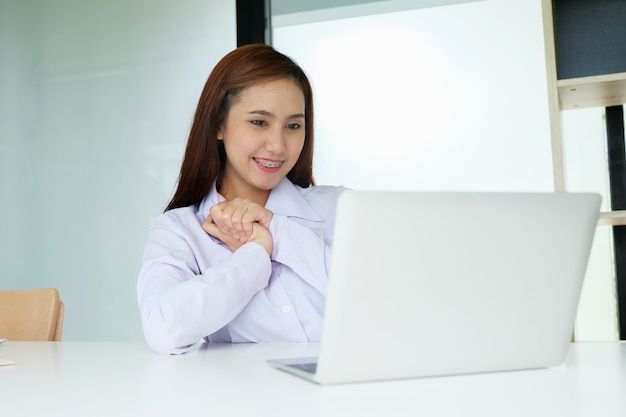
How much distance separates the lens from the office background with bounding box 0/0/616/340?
10.0ft

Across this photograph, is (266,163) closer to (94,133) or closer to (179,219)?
(179,219)

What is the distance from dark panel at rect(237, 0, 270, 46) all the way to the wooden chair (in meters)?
1.80

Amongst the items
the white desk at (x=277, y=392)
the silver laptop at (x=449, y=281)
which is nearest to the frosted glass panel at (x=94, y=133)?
the white desk at (x=277, y=392)

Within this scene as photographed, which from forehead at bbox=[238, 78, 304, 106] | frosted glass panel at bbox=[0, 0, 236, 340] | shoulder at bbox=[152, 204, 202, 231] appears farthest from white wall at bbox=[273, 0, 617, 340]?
shoulder at bbox=[152, 204, 202, 231]

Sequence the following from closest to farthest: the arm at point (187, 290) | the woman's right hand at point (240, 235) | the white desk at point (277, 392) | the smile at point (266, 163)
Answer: the white desk at point (277, 392) → the arm at point (187, 290) → the woman's right hand at point (240, 235) → the smile at point (266, 163)

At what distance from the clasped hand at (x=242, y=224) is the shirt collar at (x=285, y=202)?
21cm

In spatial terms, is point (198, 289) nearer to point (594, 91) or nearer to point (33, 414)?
point (33, 414)

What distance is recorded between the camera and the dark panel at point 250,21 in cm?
354

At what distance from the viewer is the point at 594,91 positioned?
105 inches

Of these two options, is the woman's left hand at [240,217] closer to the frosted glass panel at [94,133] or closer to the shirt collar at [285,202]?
the shirt collar at [285,202]

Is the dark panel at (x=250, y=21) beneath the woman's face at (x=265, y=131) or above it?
above

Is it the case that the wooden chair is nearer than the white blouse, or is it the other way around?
the white blouse

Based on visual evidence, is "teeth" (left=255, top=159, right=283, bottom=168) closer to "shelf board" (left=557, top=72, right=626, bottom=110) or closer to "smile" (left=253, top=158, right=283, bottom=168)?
"smile" (left=253, top=158, right=283, bottom=168)

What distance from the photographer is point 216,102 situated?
6.40ft
